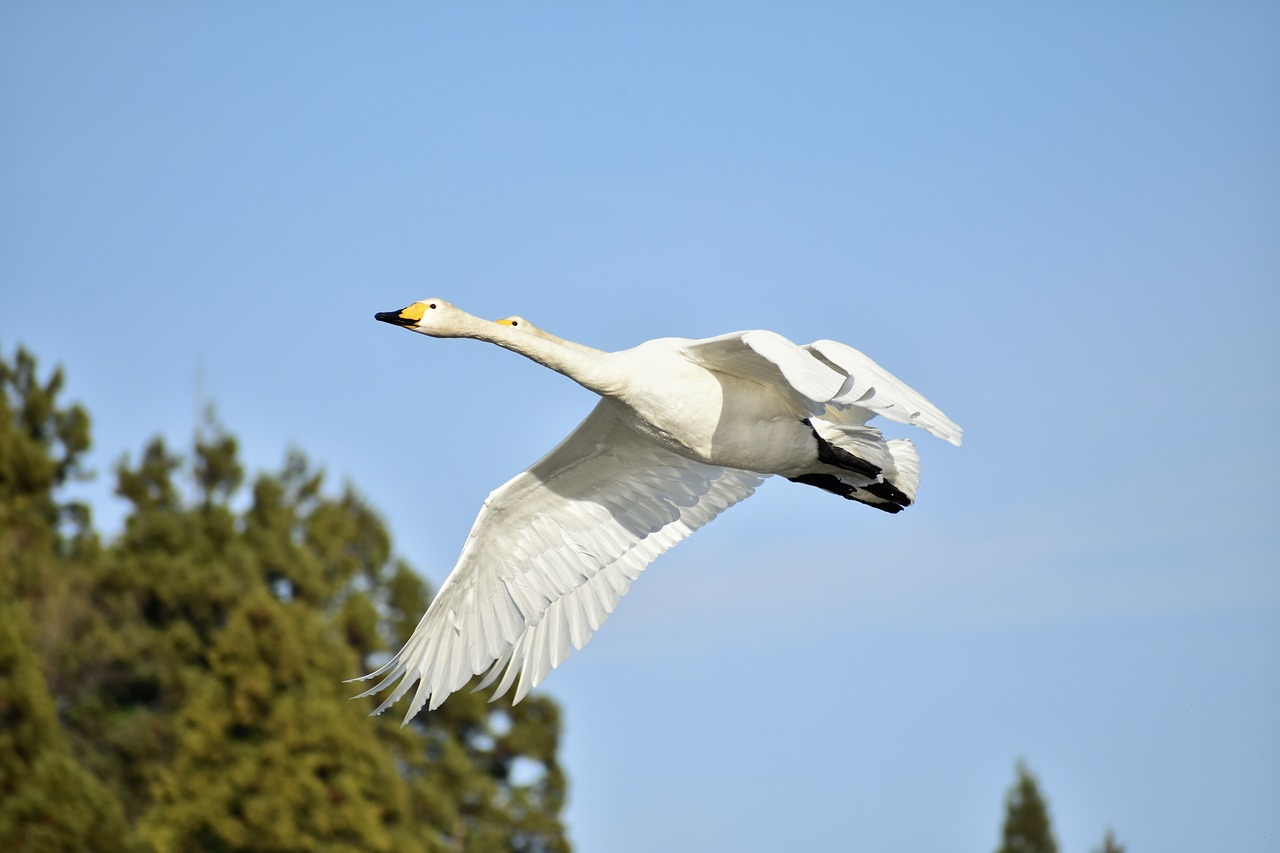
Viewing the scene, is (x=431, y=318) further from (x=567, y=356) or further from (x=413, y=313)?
(x=567, y=356)

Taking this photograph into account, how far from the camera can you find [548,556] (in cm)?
1398

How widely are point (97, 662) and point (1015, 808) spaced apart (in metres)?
21.9

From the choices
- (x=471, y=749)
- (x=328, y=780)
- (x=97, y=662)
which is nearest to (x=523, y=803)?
(x=471, y=749)

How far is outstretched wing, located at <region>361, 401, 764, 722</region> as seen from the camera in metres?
13.6

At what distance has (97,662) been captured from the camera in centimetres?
4384

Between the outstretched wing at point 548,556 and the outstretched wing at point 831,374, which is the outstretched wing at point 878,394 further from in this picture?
the outstretched wing at point 548,556

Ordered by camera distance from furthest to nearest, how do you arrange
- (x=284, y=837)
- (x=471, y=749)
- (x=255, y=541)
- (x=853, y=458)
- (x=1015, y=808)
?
(x=255, y=541) → (x=471, y=749) → (x=1015, y=808) → (x=284, y=837) → (x=853, y=458)

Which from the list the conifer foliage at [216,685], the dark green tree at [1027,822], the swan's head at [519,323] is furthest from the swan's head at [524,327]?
the dark green tree at [1027,822]

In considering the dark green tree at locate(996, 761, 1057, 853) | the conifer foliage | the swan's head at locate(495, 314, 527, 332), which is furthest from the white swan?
the dark green tree at locate(996, 761, 1057, 853)

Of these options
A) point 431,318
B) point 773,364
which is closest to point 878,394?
point 773,364

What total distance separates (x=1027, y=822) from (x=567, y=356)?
31.2 m

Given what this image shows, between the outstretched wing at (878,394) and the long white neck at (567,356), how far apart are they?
153 centimetres

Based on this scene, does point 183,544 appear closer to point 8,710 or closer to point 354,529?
point 354,529

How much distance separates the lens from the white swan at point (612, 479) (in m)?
12.3
